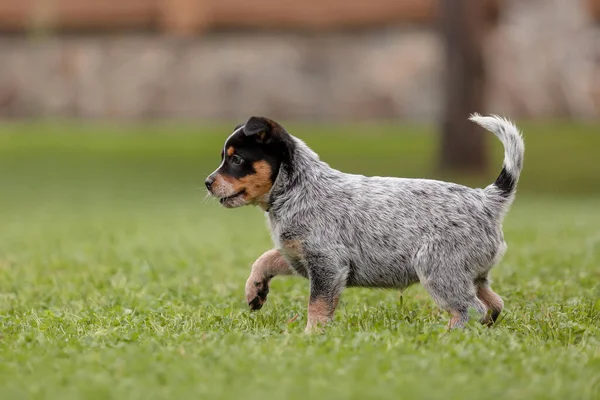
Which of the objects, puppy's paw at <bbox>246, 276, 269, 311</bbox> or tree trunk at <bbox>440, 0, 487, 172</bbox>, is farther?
tree trunk at <bbox>440, 0, 487, 172</bbox>

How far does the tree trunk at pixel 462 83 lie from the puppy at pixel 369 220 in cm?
1352

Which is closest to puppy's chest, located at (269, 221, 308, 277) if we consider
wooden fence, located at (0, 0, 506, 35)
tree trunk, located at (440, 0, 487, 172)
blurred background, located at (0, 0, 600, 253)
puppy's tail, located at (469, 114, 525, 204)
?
puppy's tail, located at (469, 114, 525, 204)

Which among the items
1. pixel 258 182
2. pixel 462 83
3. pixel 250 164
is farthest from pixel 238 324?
pixel 462 83

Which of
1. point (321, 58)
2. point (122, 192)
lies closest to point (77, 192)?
point (122, 192)

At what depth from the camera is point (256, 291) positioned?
6.37 meters

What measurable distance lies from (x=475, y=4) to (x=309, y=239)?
47.6ft

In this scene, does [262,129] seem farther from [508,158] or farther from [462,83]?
[462,83]

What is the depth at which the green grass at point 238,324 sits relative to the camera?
446 centimetres

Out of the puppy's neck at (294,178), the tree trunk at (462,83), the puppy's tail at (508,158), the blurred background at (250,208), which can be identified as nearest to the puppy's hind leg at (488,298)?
the blurred background at (250,208)

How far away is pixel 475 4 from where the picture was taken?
1944cm

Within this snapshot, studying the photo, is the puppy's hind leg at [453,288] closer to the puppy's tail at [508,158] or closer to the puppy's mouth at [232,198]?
the puppy's tail at [508,158]

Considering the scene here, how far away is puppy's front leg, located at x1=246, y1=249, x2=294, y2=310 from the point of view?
631cm

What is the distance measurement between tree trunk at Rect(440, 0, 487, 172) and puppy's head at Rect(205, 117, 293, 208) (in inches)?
538

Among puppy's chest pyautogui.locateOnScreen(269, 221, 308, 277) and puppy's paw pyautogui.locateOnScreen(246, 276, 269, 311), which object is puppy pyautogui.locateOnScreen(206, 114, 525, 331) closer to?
puppy's chest pyautogui.locateOnScreen(269, 221, 308, 277)
